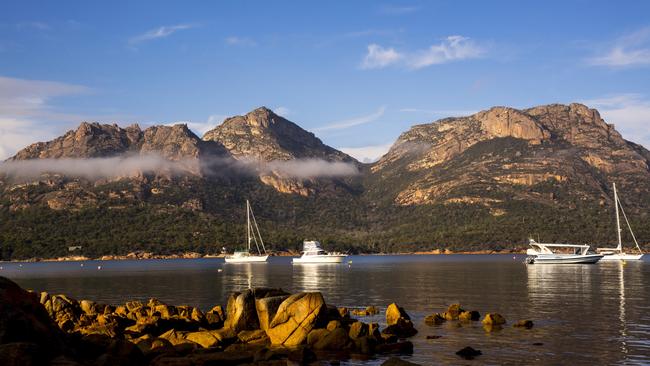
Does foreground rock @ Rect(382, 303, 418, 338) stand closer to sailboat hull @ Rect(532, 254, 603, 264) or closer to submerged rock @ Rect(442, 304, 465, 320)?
submerged rock @ Rect(442, 304, 465, 320)

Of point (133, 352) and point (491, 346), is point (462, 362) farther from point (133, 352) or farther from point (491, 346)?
point (133, 352)

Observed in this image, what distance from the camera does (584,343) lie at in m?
35.4

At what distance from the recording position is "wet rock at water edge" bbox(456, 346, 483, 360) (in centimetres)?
3219

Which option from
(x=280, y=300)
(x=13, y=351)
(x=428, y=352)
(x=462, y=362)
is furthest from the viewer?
(x=280, y=300)

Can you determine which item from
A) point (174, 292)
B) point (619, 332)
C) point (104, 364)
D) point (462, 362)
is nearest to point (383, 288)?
point (174, 292)

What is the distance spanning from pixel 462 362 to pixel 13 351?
19.8m

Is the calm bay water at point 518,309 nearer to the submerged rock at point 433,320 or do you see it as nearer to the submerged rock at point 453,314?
the submerged rock at point 433,320

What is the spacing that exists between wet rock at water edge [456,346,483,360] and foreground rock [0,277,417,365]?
2.85 m

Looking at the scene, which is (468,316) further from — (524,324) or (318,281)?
(318,281)

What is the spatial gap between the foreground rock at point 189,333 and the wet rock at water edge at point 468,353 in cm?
285

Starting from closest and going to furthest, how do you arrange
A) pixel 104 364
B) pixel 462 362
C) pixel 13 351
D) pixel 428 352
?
pixel 13 351 → pixel 104 364 → pixel 462 362 → pixel 428 352

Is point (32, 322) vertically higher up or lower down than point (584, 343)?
higher up

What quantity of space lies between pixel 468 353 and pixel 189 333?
604 inches

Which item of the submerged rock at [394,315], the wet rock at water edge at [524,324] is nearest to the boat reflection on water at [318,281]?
the submerged rock at [394,315]
